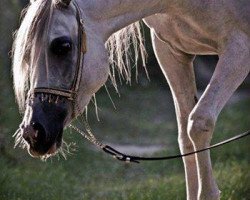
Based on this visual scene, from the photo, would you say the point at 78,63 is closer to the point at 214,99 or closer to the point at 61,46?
the point at 61,46

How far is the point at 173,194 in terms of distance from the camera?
621 centimetres

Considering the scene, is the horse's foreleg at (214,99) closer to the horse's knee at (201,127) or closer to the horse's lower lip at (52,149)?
the horse's knee at (201,127)

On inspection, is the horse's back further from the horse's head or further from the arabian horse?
the horse's head

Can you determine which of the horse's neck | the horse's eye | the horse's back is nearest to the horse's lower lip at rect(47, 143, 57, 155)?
the horse's eye

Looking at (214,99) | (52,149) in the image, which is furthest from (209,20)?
(52,149)

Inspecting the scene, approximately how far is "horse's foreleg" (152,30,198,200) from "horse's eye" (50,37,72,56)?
39.7 inches

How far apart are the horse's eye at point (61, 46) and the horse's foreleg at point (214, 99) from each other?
0.74 m

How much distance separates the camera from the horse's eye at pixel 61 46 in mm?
3527

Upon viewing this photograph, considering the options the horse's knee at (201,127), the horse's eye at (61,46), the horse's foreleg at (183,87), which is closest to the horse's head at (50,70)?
the horse's eye at (61,46)

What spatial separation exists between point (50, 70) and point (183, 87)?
3.78 ft

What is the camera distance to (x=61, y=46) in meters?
3.54

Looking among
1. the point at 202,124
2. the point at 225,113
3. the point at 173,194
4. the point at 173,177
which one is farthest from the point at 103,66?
the point at 225,113

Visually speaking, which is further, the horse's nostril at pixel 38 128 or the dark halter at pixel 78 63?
the dark halter at pixel 78 63

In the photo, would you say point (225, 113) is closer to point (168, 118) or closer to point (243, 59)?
point (168, 118)
